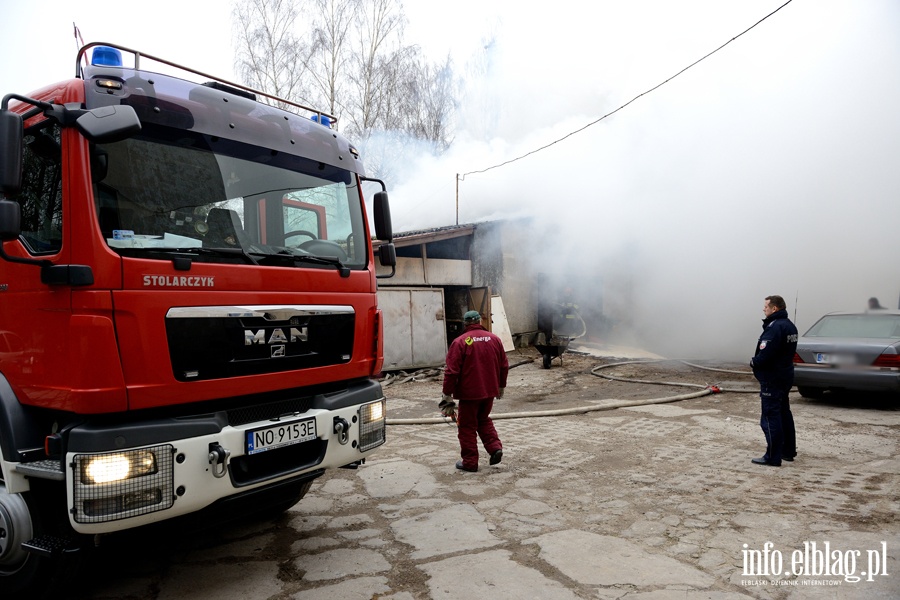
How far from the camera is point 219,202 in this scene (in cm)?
329

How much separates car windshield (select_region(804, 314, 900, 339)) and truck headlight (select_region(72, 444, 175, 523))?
31.0ft

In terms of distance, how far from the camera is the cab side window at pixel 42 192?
2.85 metres

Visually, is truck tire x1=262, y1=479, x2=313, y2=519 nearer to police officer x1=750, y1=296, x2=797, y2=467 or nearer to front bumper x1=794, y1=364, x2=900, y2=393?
police officer x1=750, y1=296, x2=797, y2=467

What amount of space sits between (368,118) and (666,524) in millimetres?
20750

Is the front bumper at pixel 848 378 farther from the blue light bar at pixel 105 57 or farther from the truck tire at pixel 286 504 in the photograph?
the blue light bar at pixel 105 57

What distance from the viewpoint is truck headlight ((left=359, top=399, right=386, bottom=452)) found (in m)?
3.79

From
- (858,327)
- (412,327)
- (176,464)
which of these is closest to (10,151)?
(176,464)

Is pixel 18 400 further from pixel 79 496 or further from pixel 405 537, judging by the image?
pixel 405 537

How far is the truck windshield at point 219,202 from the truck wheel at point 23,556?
1.40 m

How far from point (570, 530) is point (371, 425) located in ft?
5.19

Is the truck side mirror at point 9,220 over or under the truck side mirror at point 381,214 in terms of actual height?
under

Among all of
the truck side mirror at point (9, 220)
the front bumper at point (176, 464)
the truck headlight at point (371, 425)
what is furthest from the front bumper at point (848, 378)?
the truck side mirror at point (9, 220)

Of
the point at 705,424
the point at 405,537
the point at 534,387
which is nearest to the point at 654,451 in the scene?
the point at 705,424

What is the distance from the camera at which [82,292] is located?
8.77 feet
